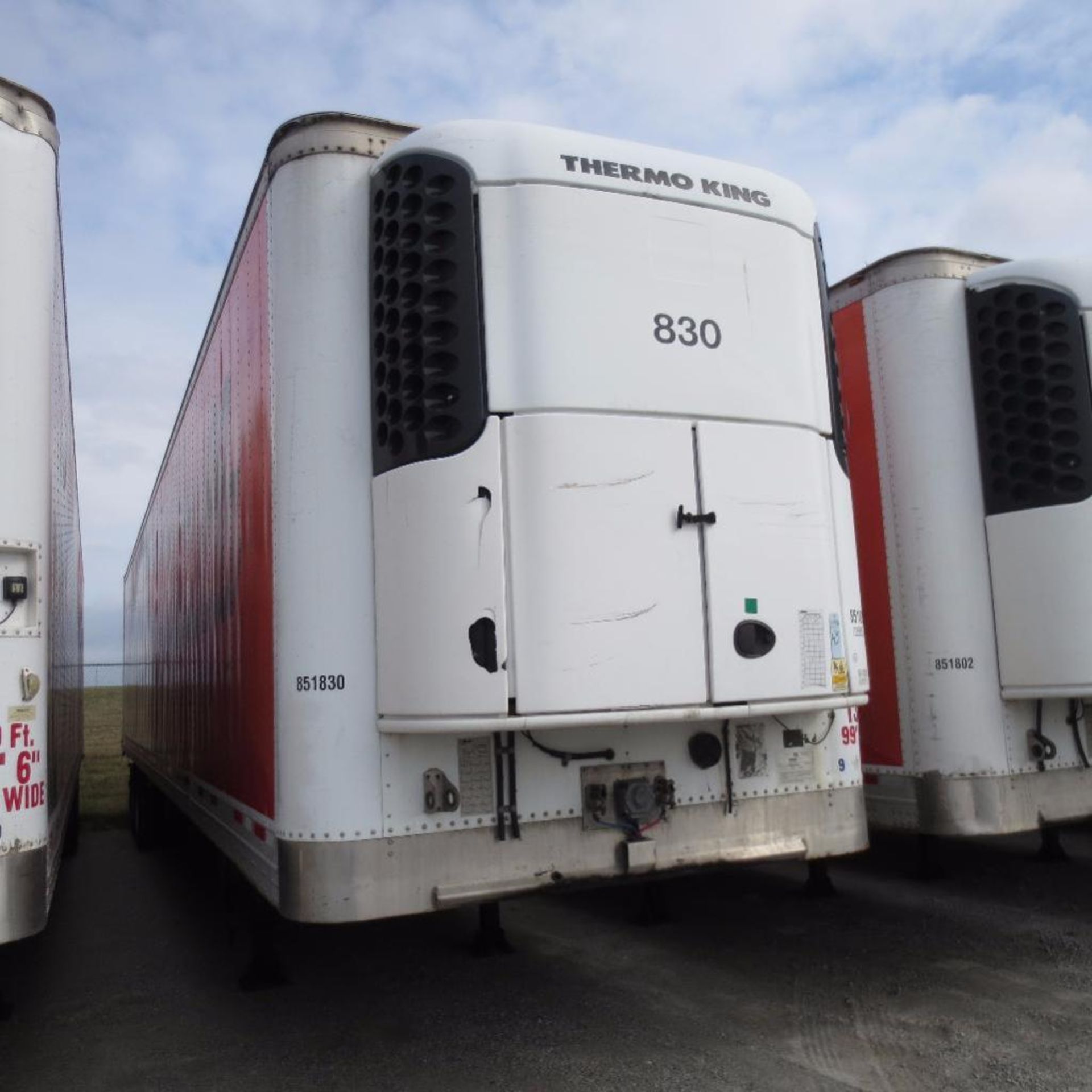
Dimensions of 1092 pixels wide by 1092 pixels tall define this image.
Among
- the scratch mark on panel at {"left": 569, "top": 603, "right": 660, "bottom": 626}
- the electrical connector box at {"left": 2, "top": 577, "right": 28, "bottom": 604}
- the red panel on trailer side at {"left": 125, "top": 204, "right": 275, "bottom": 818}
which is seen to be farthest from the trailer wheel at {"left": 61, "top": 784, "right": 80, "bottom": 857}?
the scratch mark on panel at {"left": 569, "top": 603, "right": 660, "bottom": 626}

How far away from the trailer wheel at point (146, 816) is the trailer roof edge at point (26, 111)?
331 inches

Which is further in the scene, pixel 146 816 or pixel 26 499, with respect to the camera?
pixel 146 816

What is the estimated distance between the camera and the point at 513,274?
4.25m

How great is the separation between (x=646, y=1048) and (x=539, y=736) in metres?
1.40

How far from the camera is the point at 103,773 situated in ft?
62.4

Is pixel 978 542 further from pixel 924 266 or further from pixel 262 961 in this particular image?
pixel 262 961

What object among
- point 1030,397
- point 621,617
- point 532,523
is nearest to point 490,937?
point 621,617

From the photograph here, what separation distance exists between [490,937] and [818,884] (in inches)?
95.0

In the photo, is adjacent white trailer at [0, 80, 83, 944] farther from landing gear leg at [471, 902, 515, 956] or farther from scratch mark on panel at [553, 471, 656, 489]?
landing gear leg at [471, 902, 515, 956]

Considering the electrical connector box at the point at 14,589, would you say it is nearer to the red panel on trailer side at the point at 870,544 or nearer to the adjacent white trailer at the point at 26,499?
the adjacent white trailer at the point at 26,499

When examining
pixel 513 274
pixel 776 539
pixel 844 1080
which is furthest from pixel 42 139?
pixel 844 1080

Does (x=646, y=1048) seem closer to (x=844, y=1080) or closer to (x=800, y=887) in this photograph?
(x=844, y=1080)

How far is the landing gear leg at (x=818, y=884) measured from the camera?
7258 mm

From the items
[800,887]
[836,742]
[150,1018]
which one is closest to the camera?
[836,742]
